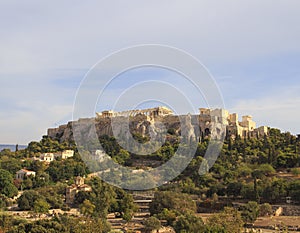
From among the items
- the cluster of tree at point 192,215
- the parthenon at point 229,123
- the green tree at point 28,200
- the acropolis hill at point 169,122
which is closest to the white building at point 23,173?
the green tree at point 28,200

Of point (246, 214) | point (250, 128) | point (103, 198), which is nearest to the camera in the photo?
point (246, 214)

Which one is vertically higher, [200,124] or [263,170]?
[200,124]

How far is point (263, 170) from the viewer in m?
34.3

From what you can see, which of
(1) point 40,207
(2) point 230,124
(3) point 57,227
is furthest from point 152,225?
(2) point 230,124

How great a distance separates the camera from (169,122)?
5366cm

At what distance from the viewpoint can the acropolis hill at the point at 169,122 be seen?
50.4m

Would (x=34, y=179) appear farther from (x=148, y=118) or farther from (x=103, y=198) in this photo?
(x=148, y=118)

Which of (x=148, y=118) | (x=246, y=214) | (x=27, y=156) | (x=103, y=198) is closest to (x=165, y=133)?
(x=148, y=118)

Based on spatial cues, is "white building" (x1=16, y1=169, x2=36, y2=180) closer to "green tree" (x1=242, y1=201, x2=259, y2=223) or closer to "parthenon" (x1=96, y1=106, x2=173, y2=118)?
"parthenon" (x1=96, y1=106, x2=173, y2=118)

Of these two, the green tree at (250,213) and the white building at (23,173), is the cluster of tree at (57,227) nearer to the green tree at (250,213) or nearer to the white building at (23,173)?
the green tree at (250,213)

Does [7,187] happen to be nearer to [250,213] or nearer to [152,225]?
[152,225]

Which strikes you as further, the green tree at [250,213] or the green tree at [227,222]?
the green tree at [250,213]

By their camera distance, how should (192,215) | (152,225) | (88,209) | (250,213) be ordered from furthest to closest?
(88,209)
(250,213)
(152,225)
(192,215)

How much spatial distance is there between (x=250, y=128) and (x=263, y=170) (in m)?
19.0
